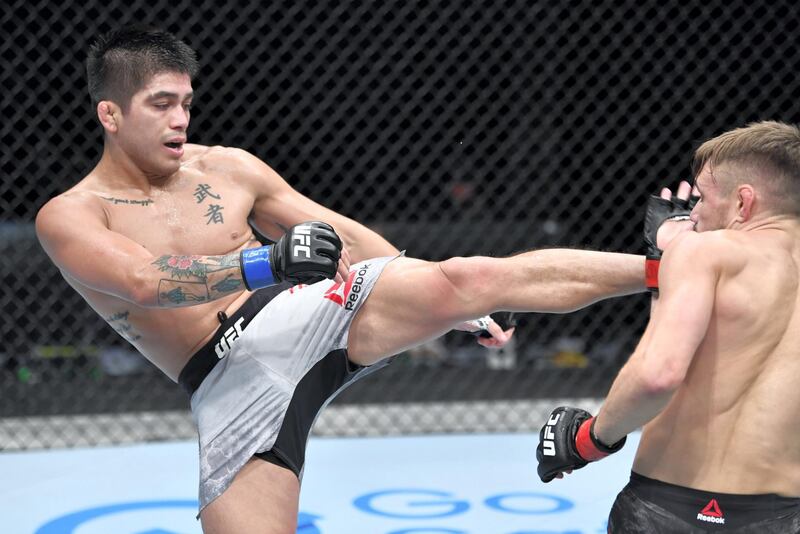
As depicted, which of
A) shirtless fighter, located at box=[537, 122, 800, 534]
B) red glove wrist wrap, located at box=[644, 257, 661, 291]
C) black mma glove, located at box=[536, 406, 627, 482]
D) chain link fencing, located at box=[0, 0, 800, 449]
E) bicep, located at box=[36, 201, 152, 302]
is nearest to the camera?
Result: shirtless fighter, located at box=[537, 122, 800, 534]

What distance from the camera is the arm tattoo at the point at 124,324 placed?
2033mm

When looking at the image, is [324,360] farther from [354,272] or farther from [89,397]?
[89,397]

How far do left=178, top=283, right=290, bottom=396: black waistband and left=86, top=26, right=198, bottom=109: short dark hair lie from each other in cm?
53

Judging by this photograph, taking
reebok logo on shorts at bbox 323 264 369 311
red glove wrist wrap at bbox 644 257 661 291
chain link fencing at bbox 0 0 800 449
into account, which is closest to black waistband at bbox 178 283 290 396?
reebok logo on shorts at bbox 323 264 369 311

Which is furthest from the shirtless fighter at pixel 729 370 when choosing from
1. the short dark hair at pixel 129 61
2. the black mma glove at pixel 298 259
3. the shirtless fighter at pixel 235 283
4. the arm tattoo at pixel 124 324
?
the short dark hair at pixel 129 61

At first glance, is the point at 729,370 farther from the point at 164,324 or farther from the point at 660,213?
the point at 164,324

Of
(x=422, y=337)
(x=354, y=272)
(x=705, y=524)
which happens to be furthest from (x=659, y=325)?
(x=354, y=272)

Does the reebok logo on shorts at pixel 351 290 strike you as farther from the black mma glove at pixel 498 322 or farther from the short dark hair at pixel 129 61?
the short dark hair at pixel 129 61

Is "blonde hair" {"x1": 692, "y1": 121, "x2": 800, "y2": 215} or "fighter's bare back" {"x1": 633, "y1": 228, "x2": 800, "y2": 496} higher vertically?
"blonde hair" {"x1": 692, "y1": 121, "x2": 800, "y2": 215}

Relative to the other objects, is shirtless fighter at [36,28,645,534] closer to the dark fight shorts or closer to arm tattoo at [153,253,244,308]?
arm tattoo at [153,253,244,308]

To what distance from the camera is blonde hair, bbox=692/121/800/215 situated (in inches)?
55.8

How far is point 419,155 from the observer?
4945 mm

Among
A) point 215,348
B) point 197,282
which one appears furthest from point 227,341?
point 197,282

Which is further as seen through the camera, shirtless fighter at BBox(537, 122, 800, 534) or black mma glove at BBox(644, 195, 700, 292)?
black mma glove at BBox(644, 195, 700, 292)
